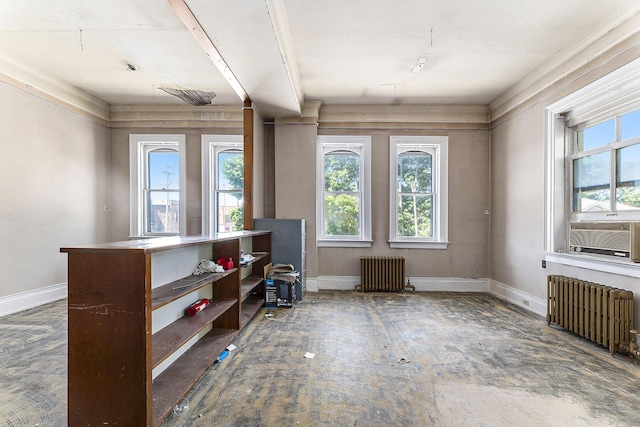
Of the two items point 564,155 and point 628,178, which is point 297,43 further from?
point 628,178

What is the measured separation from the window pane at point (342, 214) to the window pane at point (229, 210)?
1.72 metres

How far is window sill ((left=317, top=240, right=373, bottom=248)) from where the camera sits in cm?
545

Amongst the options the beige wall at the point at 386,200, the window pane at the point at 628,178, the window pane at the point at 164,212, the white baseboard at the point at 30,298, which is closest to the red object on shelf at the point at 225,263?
the beige wall at the point at 386,200

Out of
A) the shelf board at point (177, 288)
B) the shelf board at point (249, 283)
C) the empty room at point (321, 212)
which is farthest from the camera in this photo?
the shelf board at point (249, 283)

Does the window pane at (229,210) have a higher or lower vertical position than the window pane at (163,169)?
lower

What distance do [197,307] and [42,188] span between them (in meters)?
3.79

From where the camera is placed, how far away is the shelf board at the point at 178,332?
1903 millimetres

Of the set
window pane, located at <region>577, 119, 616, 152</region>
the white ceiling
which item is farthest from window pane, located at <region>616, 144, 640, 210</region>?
the white ceiling

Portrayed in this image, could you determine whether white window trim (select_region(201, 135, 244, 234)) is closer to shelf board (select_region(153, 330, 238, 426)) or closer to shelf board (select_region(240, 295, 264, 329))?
shelf board (select_region(240, 295, 264, 329))

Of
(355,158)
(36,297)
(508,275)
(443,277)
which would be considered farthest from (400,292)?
(36,297)

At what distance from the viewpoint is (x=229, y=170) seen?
5.80 metres

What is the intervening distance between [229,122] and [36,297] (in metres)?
4.08

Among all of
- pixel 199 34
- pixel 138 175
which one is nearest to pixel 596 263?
pixel 199 34

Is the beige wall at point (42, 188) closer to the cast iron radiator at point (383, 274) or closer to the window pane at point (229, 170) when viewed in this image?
the window pane at point (229, 170)
